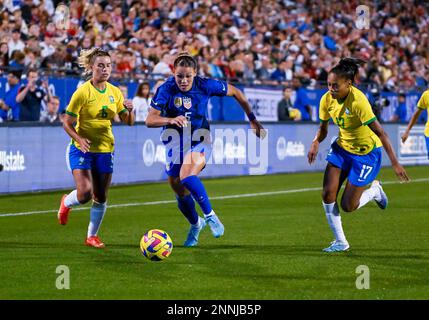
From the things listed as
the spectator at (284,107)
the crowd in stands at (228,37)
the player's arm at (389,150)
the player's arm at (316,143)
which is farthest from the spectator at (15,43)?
the player's arm at (389,150)

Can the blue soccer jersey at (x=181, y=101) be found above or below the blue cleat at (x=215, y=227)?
above

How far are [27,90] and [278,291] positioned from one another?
11.4 m

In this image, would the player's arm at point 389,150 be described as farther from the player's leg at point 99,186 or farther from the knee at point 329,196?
the player's leg at point 99,186

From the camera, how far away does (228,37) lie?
26422 millimetres

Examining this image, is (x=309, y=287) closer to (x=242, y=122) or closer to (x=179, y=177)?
(x=179, y=177)

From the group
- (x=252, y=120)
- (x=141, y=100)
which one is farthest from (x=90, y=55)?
(x=141, y=100)

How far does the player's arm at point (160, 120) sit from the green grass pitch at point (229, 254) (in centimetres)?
150

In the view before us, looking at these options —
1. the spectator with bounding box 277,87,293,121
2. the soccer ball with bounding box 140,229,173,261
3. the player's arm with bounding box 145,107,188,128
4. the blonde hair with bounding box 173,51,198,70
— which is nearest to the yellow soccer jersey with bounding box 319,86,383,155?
the blonde hair with bounding box 173,51,198,70

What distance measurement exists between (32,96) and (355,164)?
9424 millimetres

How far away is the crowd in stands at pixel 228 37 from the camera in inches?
824

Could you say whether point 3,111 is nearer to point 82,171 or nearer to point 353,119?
point 82,171

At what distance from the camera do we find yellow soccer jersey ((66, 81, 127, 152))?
11.3 meters

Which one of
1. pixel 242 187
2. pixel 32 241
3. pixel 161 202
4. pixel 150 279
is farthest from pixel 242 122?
pixel 150 279
